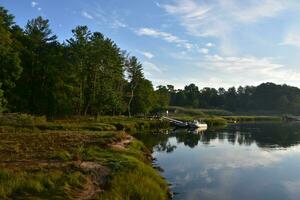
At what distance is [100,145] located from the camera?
99.1ft

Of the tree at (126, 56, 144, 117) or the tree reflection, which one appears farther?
the tree at (126, 56, 144, 117)

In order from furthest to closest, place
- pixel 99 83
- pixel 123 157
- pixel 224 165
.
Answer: pixel 99 83, pixel 224 165, pixel 123 157

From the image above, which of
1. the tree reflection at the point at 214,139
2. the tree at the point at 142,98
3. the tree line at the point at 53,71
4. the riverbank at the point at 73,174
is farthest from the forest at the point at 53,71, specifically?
the riverbank at the point at 73,174

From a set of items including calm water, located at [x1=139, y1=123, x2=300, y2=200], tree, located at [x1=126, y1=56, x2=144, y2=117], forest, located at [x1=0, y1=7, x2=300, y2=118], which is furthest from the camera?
tree, located at [x1=126, y1=56, x2=144, y2=117]

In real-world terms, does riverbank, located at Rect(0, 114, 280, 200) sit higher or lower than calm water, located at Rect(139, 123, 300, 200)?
higher

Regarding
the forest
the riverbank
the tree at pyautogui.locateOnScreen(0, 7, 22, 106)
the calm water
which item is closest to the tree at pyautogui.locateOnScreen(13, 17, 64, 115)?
the forest

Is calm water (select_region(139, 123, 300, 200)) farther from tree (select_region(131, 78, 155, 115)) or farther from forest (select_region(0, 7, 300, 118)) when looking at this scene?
tree (select_region(131, 78, 155, 115))

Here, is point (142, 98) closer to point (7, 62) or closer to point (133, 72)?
point (133, 72)

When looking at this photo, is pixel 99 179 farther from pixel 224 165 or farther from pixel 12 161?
pixel 224 165

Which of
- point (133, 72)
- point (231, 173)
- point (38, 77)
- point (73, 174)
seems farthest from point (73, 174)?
point (133, 72)

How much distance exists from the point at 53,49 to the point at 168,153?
114 feet

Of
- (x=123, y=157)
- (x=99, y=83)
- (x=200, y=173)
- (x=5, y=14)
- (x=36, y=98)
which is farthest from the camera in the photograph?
(x=99, y=83)

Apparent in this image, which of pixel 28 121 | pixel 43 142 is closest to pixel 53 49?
pixel 28 121

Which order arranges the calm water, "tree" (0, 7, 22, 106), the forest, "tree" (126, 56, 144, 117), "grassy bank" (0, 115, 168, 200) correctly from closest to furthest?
"grassy bank" (0, 115, 168, 200), the calm water, "tree" (0, 7, 22, 106), the forest, "tree" (126, 56, 144, 117)
